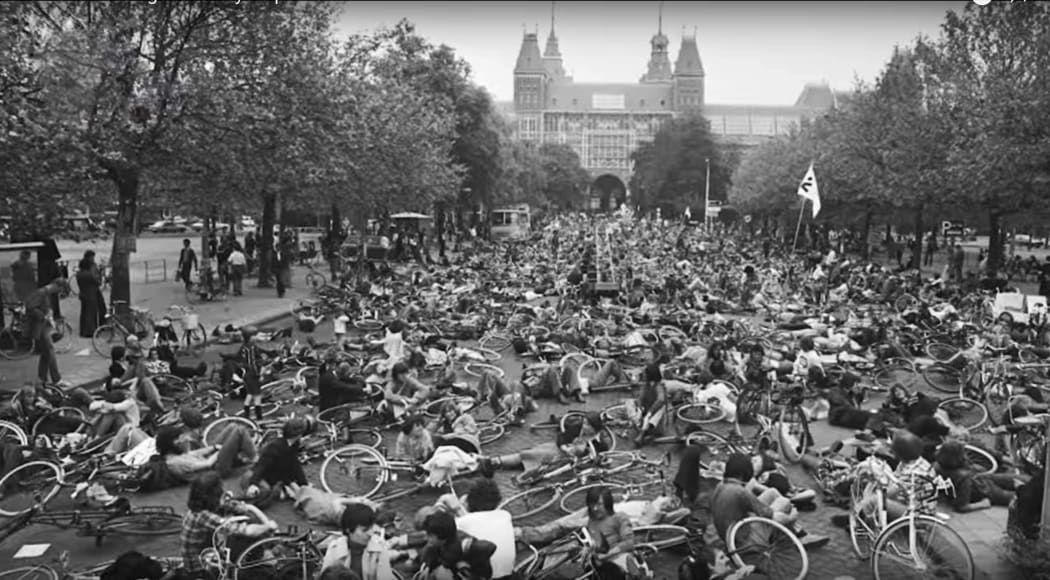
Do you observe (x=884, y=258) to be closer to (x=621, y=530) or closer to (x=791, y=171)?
(x=791, y=171)

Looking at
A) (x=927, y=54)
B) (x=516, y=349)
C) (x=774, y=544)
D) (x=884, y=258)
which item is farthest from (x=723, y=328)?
(x=884, y=258)

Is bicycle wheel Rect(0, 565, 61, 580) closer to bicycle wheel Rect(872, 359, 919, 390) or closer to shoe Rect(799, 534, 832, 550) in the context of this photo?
shoe Rect(799, 534, 832, 550)

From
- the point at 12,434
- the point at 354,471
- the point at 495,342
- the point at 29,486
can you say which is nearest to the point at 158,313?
the point at 495,342

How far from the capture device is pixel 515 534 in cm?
789

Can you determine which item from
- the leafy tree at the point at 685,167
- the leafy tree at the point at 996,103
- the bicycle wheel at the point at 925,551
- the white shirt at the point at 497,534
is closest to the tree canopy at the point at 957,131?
the leafy tree at the point at 996,103

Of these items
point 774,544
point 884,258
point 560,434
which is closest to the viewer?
point 774,544

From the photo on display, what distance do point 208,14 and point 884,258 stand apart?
134 feet

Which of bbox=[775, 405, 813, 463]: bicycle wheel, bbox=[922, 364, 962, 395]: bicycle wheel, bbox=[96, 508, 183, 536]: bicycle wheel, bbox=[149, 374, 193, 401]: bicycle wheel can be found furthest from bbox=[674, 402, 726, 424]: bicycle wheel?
bbox=[149, 374, 193, 401]: bicycle wheel

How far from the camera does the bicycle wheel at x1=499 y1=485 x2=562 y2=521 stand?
9.12 metres

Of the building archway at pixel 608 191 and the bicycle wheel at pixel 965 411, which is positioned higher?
the building archway at pixel 608 191

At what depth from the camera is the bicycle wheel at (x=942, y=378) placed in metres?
14.7

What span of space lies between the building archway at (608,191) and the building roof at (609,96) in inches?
1001

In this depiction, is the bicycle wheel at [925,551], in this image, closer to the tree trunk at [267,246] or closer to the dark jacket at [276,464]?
the dark jacket at [276,464]

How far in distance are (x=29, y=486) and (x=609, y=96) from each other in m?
184
